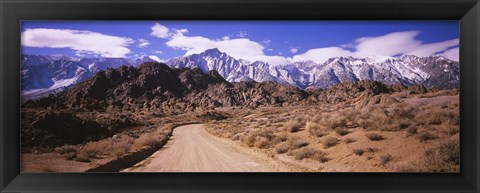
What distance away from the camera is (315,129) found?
735cm

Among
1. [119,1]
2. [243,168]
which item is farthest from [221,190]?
[119,1]

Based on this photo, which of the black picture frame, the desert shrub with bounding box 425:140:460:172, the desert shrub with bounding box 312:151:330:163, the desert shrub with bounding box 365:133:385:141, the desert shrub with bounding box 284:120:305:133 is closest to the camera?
the black picture frame

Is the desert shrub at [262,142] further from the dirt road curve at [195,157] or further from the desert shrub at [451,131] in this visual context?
the desert shrub at [451,131]

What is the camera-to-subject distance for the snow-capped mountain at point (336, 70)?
683cm

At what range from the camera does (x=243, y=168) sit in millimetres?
6805

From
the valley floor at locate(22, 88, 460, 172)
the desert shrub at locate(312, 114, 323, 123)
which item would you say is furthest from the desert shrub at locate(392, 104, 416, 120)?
the desert shrub at locate(312, 114, 323, 123)

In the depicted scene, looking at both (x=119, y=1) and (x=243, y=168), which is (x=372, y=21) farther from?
(x=119, y=1)

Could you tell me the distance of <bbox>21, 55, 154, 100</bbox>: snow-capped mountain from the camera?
668 centimetres

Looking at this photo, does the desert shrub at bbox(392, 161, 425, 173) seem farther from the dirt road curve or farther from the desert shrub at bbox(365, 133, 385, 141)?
the dirt road curve

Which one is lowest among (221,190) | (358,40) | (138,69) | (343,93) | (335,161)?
(221,190)

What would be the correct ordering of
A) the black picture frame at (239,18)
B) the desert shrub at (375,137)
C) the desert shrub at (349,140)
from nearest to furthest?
1. the black picture frame at (239,18)
2. the desert shrub at (375,137)
3. the desert shrub at (349,140)

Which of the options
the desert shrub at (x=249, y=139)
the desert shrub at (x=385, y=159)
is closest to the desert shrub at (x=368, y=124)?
the desert shrub at (x=385, y=159)

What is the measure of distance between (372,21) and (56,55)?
6199mm

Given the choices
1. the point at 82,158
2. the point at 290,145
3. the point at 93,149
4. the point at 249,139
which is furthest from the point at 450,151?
the point at 82,158
